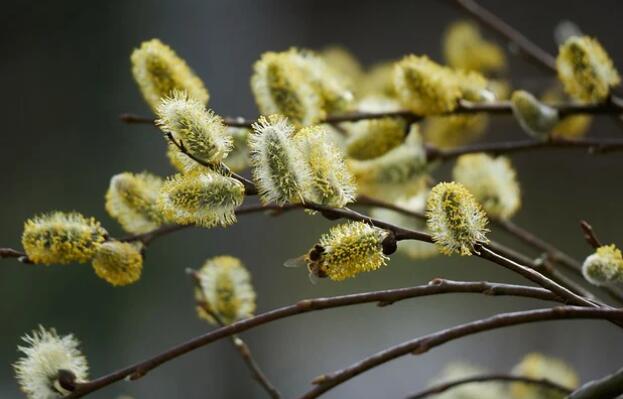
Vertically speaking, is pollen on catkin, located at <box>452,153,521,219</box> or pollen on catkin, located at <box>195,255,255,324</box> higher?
pollen on catkin, located at <box>452,153,521,219</box>

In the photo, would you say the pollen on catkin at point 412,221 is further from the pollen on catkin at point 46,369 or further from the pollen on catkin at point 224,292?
the pollen on catkin at point 46,369

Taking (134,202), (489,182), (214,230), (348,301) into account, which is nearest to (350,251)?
(348,301)

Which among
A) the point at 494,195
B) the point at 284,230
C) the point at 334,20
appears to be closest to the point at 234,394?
the point at 284,230

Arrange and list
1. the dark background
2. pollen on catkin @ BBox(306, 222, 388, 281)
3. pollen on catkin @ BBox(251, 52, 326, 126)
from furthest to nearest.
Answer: the dark background → pollen on catkin @ BBox(251, 52, 326, 126) → pollen on catkin @ BBox(306, 222, 388, 281)

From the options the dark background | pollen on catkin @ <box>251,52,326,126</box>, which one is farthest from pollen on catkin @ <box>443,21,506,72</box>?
the dark background

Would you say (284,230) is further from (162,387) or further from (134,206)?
(134,206)

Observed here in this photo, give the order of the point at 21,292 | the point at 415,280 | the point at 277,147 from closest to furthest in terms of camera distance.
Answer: the point at 277,147
the point at 21,292
the point at 415,280

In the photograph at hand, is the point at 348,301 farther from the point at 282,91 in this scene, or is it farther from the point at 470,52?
the point at 470,52

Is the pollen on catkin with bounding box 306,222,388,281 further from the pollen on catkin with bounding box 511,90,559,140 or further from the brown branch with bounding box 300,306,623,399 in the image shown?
the pollen on catkin with bounding box 511,90,559,140
